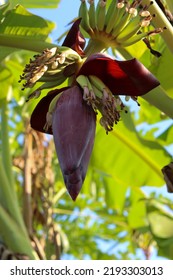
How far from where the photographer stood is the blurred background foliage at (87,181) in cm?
124

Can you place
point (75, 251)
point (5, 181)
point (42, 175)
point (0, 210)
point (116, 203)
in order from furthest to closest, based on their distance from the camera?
point (75, 251) → point (116, 203) → point (42, 175) → point (5, 181) → point (0, 210)

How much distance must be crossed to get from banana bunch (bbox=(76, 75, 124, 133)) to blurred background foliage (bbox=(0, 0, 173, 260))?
195mm

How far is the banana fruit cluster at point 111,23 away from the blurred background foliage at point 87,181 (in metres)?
0.14

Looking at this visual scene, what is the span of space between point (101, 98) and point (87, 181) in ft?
4.49

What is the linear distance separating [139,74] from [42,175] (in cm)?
87

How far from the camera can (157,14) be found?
85 centimetres

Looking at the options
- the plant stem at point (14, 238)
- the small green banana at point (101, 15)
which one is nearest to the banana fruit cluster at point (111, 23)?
the small green banana at point (101, 15)

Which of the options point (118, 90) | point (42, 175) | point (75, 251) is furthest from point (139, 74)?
point (75, 251)

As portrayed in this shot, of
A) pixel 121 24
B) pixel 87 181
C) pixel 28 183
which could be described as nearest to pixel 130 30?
pixel 121 24

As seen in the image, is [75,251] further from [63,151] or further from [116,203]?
[63,151]

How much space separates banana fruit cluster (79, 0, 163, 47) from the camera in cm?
85

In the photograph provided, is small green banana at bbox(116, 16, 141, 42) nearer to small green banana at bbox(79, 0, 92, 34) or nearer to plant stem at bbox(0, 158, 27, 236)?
small green banana at bbox(79, 0, 92, 34)

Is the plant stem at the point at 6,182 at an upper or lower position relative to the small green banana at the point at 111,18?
lower

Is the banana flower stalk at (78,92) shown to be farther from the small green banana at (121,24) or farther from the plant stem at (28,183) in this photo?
the plant stem at (28,183)
